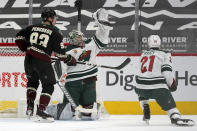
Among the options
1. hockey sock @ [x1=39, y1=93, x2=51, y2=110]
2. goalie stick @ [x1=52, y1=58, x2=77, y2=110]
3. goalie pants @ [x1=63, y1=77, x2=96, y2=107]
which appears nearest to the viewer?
hockey sock @ [x1=39, y1=93, x2=51, y2=110]

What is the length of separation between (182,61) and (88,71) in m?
1.50

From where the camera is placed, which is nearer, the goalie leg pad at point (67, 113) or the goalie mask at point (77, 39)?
the goalie leg pad at point (67, 113)

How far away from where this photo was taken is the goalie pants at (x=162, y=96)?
4707mm

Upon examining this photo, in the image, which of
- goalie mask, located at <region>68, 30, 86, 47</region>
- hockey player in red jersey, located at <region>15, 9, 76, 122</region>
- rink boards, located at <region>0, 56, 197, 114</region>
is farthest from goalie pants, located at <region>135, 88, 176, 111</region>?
A: rink boards, located at <region>0, 56, 197, 114</region>

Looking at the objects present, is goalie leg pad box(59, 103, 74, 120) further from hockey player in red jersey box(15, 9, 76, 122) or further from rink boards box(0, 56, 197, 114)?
rink boards box(0, 56, 197, 114)

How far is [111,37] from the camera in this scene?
771 centimetres

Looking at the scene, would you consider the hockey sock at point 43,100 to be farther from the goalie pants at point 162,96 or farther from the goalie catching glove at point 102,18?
the goalie catching glove at point 102,18

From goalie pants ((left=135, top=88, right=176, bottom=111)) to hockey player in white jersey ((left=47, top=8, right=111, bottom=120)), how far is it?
82cm

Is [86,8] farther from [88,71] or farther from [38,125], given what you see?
[38,125]

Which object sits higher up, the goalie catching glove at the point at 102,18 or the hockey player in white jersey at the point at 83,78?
the goalie catching glove at the point at 102,18

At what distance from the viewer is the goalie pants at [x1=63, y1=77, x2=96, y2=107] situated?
17.9 feet

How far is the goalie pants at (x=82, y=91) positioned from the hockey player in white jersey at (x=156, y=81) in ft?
2.57

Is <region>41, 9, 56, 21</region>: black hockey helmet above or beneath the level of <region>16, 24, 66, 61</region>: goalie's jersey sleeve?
above

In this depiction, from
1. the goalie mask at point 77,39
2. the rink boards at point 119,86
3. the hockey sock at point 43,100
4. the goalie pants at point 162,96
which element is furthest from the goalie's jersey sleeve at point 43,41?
the rink boards at point 119,86
